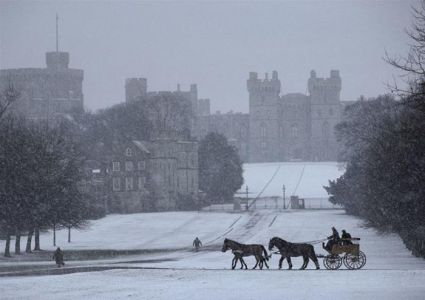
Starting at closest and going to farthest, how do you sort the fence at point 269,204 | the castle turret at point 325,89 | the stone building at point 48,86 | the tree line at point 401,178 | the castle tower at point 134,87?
the tree line at point 401,178
the fence at point 269,204
the castle turret at point 325,89
the stone building at point 48,86
the castle tower at point 134,87

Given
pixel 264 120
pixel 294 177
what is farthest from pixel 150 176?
A: pixel 264 120

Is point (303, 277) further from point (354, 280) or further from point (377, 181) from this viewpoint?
point (377, 181)

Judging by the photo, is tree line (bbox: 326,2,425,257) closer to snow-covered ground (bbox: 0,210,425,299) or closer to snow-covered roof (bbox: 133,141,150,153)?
snow-covered ground (bbox: 0,210,425,299)

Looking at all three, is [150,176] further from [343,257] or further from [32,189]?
[343,257]

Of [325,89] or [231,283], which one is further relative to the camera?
[325,89]

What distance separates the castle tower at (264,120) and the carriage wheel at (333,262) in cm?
14032

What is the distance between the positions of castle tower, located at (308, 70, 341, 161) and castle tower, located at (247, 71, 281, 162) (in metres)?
6.94

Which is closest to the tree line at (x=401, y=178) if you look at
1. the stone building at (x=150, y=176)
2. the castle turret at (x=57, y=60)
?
the stone building at (x=150, y=176)

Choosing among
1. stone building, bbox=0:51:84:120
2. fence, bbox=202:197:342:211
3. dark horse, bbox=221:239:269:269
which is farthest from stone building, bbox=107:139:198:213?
stone building, bbox=0:51:84:120

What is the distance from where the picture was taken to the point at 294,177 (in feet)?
426

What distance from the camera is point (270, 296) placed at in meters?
24.8

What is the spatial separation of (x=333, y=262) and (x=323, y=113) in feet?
471

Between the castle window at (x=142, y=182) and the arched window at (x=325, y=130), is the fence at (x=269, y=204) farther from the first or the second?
the arched window at (x=325, y=130)

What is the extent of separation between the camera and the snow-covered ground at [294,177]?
373 feet
